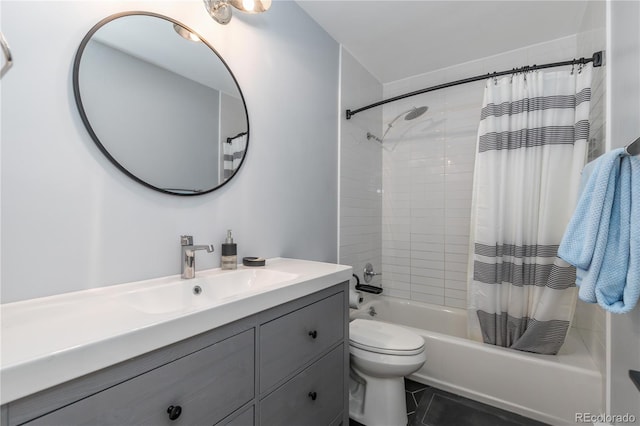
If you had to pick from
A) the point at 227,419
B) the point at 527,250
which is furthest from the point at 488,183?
the point at 227,419

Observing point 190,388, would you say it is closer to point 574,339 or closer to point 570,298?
point 570,298

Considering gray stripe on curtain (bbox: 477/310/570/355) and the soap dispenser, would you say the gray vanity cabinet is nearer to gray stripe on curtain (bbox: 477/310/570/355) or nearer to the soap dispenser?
the soap dispenser

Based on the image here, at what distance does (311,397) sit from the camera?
107cm

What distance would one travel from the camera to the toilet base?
59.1 inches

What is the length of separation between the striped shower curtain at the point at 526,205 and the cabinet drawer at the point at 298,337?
1156mm

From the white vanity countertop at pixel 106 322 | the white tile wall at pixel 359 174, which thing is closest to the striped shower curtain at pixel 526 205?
the white tile wall at pixel 359 174

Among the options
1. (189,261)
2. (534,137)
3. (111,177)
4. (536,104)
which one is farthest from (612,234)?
(111,177)

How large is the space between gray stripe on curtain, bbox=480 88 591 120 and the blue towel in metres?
0.98

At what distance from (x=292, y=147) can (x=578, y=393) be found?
1.98 meters

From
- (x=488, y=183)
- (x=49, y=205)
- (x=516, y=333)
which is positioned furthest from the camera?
(x=488, y=183)

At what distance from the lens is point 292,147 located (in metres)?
1.69

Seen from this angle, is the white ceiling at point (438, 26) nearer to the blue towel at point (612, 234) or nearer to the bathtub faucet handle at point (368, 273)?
the blue towel at point (612, 234)

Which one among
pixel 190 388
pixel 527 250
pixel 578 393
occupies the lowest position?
pixel 578 393

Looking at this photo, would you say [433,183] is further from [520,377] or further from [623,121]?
[520,377]
